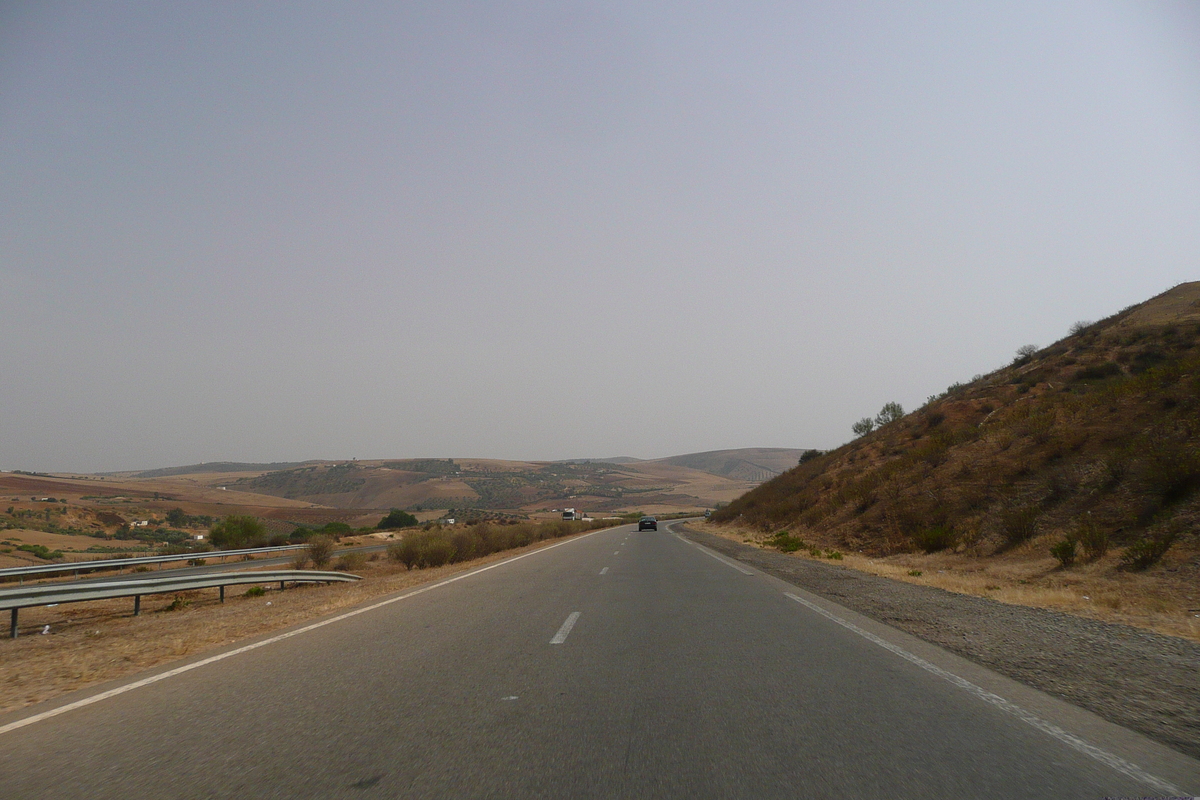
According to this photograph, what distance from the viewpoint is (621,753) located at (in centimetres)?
440

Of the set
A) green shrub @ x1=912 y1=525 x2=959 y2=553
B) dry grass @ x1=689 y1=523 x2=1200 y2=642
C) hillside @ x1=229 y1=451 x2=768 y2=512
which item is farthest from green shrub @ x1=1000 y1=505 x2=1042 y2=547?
hillside @ x1=229 y1=451 x2=768 y2=512

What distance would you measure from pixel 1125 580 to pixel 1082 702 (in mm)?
10105

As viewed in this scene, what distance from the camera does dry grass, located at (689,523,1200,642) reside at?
34.0ft

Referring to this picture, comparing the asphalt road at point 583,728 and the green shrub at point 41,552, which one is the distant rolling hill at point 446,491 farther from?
the asphalt road at point 583,728

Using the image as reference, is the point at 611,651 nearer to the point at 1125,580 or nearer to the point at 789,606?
the point at 789,606

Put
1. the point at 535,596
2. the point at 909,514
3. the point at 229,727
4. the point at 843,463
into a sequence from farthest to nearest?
1. the point at 843,463
2. the point at 909,514
3. the point at 535,596
4. the point at 229,727

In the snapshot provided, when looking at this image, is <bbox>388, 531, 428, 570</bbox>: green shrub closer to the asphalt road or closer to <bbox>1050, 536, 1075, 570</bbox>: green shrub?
the asphalt road

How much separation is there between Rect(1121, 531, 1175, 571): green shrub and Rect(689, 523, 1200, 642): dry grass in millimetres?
184

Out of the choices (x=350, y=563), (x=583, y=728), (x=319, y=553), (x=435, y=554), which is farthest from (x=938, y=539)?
(x=319, y=553)

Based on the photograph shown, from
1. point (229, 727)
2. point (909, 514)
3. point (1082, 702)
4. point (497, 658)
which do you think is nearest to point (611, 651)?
point (497, 658)

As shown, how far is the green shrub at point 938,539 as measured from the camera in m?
23.1

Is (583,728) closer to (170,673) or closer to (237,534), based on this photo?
(170,673)

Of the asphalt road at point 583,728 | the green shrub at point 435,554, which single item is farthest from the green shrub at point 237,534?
the asphalt road at point 583,728

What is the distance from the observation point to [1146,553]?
1405 cm
